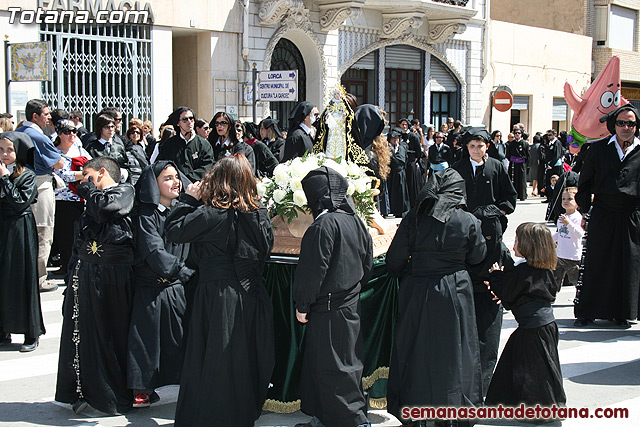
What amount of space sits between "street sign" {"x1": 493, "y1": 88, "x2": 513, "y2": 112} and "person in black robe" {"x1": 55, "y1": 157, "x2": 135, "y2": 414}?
66.1ft

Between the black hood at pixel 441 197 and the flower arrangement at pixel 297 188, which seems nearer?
the black hood at pixel 441 197

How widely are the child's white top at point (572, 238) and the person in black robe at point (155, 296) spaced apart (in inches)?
208

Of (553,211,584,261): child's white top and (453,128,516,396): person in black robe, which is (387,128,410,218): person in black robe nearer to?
(553,211,584,261): child's white top

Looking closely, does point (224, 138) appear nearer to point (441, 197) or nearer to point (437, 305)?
point (441, 197)

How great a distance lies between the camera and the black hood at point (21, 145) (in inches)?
283

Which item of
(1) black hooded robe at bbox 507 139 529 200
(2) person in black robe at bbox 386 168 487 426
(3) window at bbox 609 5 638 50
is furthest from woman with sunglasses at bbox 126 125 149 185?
(3) window at bbox 609 5 638 50

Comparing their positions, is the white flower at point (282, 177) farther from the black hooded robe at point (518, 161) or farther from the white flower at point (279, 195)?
the black hooded robe at point (518, 161)

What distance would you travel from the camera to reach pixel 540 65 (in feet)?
108

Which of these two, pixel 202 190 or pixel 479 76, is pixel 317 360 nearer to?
pixel 202 190

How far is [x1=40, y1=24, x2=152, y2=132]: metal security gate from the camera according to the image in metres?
16.1

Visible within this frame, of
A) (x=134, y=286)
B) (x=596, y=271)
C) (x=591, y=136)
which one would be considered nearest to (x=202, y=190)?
(x=134, y=286)

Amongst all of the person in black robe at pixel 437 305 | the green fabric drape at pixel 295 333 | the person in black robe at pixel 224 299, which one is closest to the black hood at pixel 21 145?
the person in black robe at pixel 224 299

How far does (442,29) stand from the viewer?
26594 millimetres
